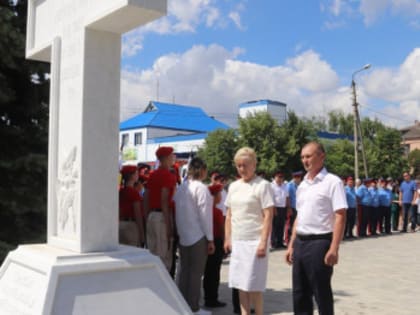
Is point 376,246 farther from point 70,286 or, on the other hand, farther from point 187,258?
point 70,286

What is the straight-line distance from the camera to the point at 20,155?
5902 mm

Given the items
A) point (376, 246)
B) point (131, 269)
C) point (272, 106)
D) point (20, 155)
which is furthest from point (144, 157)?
point (131, 269)

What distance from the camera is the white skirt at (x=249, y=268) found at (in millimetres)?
4344

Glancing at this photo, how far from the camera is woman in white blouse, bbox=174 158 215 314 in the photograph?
5.25m

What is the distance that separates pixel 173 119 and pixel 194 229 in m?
43.8

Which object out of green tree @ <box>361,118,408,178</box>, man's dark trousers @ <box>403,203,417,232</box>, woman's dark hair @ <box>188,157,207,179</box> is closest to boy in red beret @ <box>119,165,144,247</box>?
woman's dark hair @ <box>188,157,207,179</box>

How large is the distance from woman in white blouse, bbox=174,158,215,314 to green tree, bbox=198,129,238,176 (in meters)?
28.4

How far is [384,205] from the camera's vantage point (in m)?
14.9

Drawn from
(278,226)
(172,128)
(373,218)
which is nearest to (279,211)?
(278,226)

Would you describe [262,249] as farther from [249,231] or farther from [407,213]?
[407,213]

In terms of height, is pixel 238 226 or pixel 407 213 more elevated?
pixel 238 226

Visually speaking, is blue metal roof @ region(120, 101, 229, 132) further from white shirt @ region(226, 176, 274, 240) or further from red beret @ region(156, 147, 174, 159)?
white shirt @ region(226, 176, 274, 240)

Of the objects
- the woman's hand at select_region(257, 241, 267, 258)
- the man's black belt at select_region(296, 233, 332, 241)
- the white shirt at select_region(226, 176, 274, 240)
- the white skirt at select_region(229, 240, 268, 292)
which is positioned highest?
the white shirt at select_region(226, 176, 274, 240)

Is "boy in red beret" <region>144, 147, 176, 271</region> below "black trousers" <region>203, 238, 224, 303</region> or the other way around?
the other way around
